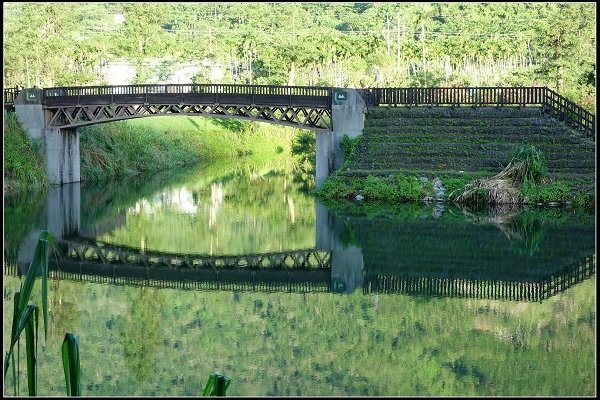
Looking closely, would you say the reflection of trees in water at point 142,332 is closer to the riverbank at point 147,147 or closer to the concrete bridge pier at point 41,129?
the riverbank at point 147,147

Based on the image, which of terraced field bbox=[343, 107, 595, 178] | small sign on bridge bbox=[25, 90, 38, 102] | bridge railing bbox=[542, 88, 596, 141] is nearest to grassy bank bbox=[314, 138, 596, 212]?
terraced field bbox=[343, 107, 595, 178]

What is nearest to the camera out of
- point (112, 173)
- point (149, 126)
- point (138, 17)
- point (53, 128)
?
point (53, 128)

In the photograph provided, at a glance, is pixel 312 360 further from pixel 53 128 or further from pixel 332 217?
pixel 53 128

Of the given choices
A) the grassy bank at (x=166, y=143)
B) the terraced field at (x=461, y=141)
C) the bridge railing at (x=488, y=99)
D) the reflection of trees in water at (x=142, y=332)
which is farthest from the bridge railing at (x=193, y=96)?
the reflection of trees in water at (x=142, y=332)

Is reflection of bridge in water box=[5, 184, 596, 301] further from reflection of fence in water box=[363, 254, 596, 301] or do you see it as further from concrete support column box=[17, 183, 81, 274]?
concrete support column box=[17, 183, 81, 274]

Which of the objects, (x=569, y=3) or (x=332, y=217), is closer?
(x=332, y=217)

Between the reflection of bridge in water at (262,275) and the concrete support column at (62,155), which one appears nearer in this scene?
the reflection of bridge in water at (262,275)

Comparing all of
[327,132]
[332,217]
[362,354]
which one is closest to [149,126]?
[327,132]
